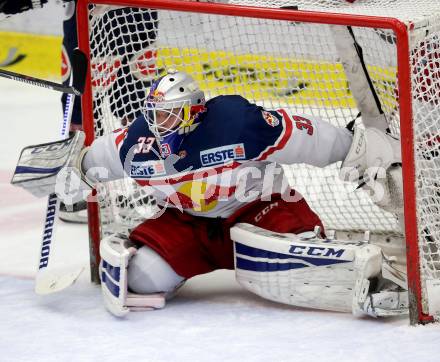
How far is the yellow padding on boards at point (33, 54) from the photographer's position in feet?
17.8

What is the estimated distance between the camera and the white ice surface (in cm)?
228

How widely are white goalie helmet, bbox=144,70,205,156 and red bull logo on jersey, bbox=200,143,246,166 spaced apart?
7 cm

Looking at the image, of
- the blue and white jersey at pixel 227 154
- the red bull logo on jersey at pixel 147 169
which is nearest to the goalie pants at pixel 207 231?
the blue and white jersey at pixel 227 154

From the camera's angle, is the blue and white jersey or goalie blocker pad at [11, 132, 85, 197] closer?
the blue and white jersey

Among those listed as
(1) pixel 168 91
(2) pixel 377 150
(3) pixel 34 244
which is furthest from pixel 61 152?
(2) pixel 377 150

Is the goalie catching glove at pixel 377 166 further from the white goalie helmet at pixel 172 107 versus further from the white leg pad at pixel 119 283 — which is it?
the white leg pad at pixel 119 283

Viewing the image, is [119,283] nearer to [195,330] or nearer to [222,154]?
[195,330]

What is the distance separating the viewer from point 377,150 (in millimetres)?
2521

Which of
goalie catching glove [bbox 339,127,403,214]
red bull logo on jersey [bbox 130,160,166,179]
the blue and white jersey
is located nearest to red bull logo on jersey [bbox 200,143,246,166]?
the blue and white jersey

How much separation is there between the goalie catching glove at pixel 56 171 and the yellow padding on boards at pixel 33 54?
2.70m

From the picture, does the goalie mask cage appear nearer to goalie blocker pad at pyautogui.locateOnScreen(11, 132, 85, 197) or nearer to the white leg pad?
goalie blocker pad at pyautogui.locateOnScreen(11, 132, 85, 197)

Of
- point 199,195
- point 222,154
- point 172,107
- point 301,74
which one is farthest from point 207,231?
point 301,74

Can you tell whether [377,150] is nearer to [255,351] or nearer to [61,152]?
[255,351]

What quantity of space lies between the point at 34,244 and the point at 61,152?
58 cm
